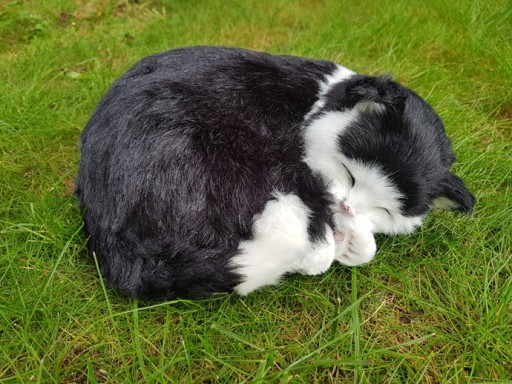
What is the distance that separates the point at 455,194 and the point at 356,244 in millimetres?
508

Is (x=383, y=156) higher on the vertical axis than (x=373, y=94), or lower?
lower

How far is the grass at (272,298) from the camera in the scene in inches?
66.3

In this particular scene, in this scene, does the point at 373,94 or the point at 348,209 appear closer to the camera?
the point at 373,94

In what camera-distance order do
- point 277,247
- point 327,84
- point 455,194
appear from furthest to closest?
point 327,84 < point 455,194 < point 277,247

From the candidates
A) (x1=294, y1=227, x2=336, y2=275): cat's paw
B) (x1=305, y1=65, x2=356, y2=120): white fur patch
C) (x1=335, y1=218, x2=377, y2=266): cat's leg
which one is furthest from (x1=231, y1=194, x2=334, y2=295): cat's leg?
(x1=305, y1=65, x2=356, y2=120): white fur patch

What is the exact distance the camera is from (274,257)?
181cm

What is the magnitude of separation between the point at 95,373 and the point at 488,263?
191 centimetres

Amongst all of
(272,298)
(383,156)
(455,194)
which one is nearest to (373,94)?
(383,156)

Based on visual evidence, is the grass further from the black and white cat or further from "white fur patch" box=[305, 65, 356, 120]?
"white fur patch" box=[305, 65, 356, 120]

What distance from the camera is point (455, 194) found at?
1.91 m

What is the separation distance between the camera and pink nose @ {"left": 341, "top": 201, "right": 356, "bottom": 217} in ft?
6.28

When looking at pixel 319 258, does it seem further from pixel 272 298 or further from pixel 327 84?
pixel 327 84

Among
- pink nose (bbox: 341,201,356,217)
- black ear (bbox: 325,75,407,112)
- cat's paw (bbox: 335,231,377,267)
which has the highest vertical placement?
black ear (bbox: 325,75,407,112)

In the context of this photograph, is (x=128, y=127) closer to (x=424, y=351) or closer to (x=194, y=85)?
(x=194, y=85)
